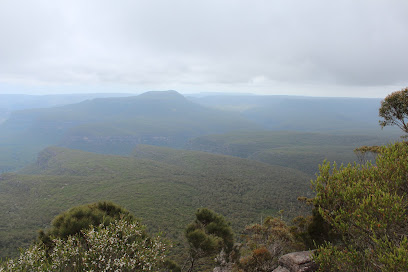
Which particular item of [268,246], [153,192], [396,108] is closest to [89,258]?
[268,246]

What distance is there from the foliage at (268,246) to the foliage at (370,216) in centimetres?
791

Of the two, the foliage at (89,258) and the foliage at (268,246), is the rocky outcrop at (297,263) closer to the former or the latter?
the foliage at (268,246)

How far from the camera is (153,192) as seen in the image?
2803 inches

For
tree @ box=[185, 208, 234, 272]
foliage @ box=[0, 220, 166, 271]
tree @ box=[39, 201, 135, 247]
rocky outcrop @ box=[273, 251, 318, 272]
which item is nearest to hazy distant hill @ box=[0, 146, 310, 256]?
tree @ box=[185, 208, 234, 272]

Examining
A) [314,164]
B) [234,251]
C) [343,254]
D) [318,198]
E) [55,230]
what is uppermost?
[318,198]

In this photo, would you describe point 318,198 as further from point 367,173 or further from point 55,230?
point 55,230

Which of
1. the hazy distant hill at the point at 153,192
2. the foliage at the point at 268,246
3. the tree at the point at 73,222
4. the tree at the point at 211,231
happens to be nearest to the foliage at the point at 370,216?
the tree at the point at 211,231

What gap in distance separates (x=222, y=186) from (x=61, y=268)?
251 ft

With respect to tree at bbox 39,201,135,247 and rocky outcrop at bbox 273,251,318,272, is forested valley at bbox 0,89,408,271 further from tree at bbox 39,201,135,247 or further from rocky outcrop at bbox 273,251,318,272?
rocky outcrop at bbox 273,251,318,272

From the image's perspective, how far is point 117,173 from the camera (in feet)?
315

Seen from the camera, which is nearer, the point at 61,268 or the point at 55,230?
the point at 61,268

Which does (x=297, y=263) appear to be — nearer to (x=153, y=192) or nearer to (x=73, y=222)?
(x=73, y=222)

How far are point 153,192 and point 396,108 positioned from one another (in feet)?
217

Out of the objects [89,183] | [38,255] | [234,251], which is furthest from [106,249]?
[89,183]
